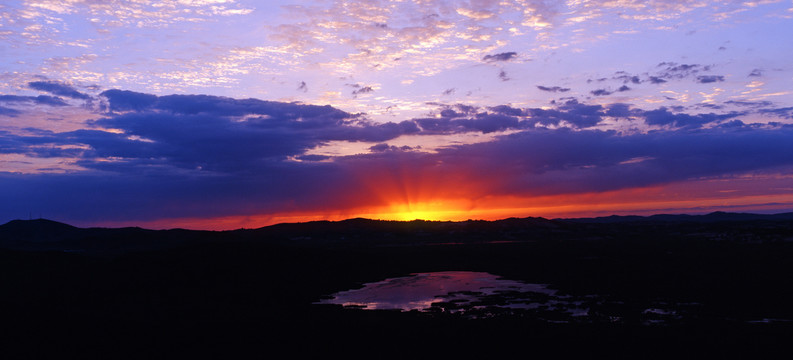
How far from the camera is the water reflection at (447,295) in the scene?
41.6 metres

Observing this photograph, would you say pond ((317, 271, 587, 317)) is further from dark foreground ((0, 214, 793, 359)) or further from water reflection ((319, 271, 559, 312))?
dark foreground ((0, 214, 793, 359))

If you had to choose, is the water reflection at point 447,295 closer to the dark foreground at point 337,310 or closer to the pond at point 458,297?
the pond at point 458,297

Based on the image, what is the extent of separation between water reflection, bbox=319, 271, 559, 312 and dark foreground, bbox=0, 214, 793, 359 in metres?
2.97

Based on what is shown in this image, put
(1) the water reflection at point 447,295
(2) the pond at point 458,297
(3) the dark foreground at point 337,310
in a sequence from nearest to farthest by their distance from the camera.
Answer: (3) the dark foreground at point 337,310 < (2) the pond at point 458,297 < (1) the water reflection at point 447,295

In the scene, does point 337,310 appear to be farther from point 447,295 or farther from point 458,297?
point 447,295

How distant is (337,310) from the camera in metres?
41.2

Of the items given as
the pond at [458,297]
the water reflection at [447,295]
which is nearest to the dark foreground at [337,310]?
the pond at [458,297]

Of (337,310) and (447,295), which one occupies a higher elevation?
(337,310)

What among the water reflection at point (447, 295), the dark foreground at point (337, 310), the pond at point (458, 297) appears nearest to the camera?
the dark foreground at point (337, 310)

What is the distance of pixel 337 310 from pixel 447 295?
11881 millimetres

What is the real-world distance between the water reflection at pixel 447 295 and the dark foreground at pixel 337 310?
9.73 ft

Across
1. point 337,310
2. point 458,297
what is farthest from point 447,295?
point 337,310

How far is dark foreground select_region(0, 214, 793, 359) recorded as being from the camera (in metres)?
27.5

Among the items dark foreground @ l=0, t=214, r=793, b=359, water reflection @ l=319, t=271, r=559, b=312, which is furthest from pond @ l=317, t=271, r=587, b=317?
dark foreground @ l=0, t=214, r=793, b=359
